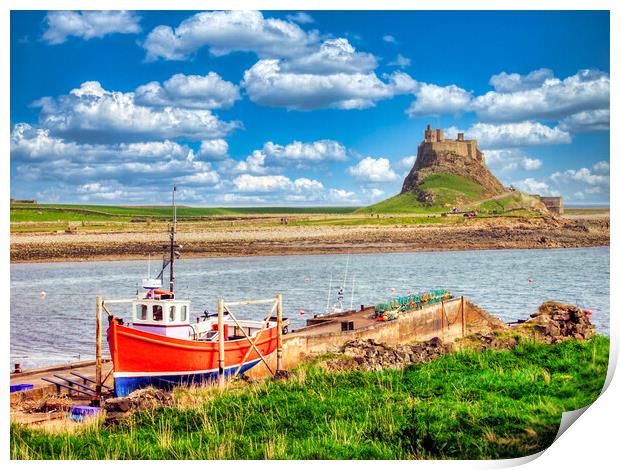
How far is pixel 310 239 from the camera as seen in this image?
Answer: 174ft

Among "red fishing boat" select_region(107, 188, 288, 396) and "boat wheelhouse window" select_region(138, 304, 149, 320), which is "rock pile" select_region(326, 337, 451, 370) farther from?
"boat wheelhouse window" select_region(138, 304, 149, 320)

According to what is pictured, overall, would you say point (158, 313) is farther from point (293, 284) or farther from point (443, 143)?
point (443, 143)

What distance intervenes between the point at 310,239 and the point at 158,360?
41.5 m

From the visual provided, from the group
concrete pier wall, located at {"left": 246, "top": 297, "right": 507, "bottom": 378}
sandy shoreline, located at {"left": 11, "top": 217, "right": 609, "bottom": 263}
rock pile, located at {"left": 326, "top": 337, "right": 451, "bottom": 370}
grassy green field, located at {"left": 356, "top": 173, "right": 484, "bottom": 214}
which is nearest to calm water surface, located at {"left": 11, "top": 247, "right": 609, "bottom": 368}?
sandy shoreline, located at {"left": 11, "top": 217, "right": 609, "bottom": 263}

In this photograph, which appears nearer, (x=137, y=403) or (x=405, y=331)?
Result: (x=137, y=403)

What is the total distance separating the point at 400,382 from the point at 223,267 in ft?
101

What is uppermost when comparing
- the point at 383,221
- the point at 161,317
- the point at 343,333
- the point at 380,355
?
the point at 383,221

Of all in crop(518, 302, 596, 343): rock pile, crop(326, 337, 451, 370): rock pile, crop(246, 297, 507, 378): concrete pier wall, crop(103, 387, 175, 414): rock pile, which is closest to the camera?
crop(103, 387, 175, 414): rock pile

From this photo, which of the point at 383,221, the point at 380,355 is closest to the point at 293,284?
the point at 380,355

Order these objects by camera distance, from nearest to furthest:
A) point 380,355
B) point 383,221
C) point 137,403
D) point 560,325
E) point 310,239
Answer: point 137,403
point 380,355
point 560,325
point 310,239
point 383,221

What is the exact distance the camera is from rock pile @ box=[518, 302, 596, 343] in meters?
15.0

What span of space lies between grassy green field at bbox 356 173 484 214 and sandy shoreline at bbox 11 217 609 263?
19966mm
